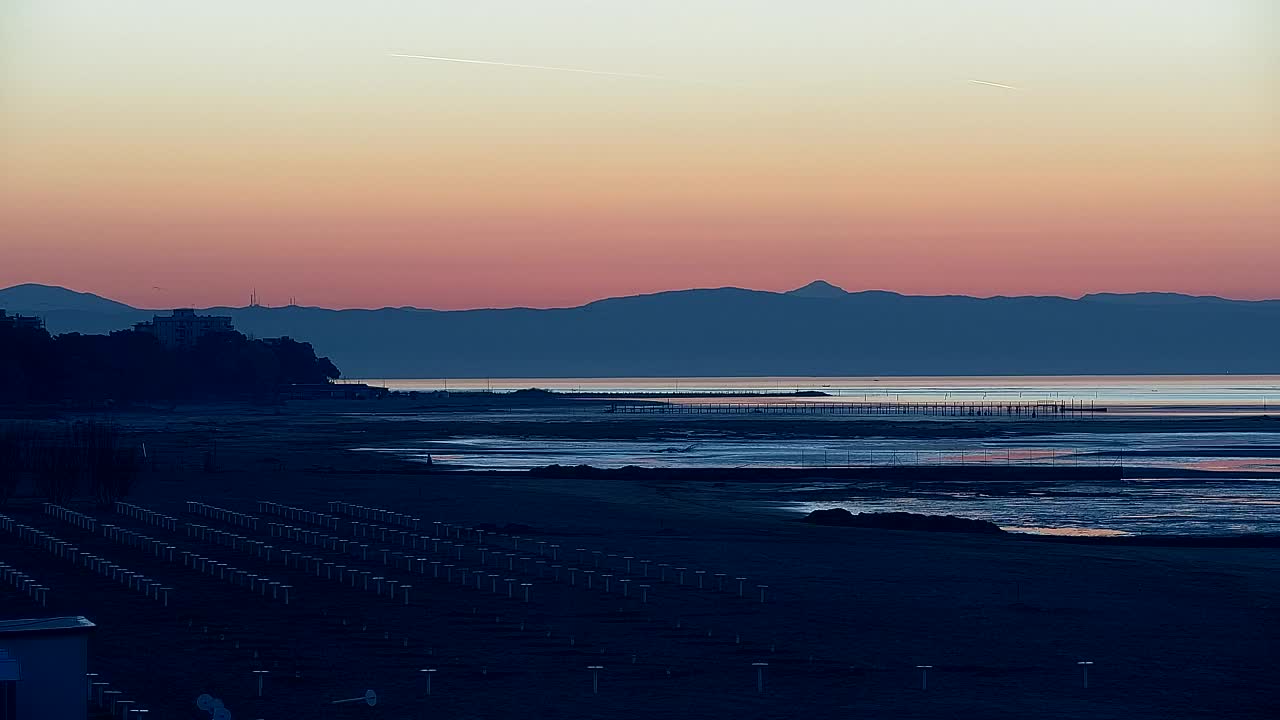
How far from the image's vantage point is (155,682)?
1058 inches

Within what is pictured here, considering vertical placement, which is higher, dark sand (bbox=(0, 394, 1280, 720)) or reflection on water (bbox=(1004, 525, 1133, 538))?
reflection on water (bbox=(1004, 525, 1133, 538))

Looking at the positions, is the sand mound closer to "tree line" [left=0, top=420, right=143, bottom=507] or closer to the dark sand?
the dark sand

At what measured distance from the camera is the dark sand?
26125 mm

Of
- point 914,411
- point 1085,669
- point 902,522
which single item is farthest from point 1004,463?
point 914,411

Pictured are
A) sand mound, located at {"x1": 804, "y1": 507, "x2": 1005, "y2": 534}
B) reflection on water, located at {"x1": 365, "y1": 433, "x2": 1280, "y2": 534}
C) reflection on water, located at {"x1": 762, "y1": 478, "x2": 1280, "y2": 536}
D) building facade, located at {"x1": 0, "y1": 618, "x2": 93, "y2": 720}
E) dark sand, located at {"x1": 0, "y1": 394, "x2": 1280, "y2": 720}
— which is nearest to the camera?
building facade, located at {"x1": 0, "y1": 618, "x2": 93, "y2": 720}

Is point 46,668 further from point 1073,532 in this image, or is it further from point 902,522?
point 1073,532

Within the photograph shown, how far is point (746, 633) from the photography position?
1251 inches

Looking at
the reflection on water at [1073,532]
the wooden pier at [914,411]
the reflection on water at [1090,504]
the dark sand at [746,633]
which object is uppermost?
the wooden pier at [914,411]

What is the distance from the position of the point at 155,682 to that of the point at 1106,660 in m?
16.7

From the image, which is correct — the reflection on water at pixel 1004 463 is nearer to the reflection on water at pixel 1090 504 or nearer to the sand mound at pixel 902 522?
the reflection on water at pixel 1090 504

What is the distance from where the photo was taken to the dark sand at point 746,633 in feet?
85.7

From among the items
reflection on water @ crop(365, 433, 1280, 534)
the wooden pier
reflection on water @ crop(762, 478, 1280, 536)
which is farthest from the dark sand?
the wooden pier

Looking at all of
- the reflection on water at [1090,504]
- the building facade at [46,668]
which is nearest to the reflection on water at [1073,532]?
the reflection on water at [1090,504]

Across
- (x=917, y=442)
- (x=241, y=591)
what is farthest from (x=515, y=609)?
(x=917, y=442)
